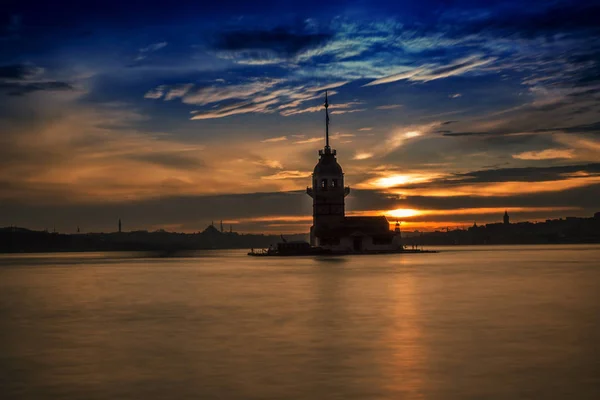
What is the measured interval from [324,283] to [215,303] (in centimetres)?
2041

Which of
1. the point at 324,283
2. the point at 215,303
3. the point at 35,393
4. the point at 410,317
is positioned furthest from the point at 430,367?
the point at 324,283

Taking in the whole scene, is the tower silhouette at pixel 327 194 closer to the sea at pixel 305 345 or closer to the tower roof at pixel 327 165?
the tower roof at pixel 327 165

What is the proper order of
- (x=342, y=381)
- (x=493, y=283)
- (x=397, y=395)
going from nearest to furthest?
(x=397, y=395), (x=342, y=381), (x=493, y=283)

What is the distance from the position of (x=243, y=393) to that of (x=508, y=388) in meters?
7.54

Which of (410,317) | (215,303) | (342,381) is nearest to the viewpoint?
(342,381)

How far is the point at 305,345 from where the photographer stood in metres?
31.0

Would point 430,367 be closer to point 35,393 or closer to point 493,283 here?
point 35,393

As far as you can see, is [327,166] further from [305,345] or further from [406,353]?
[406,353]

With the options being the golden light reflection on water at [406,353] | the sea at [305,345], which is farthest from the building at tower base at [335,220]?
the golden light reflection on water at [406,353]

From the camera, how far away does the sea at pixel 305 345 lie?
73.5 feet

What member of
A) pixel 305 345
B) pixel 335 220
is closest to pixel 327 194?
pixel 335 220

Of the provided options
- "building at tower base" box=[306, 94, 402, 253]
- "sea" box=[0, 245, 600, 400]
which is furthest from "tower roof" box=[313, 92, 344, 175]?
"sea" box=[0, 245, 600, 400]

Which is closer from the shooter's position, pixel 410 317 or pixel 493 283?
pixel 410 317

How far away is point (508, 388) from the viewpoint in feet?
71.8
